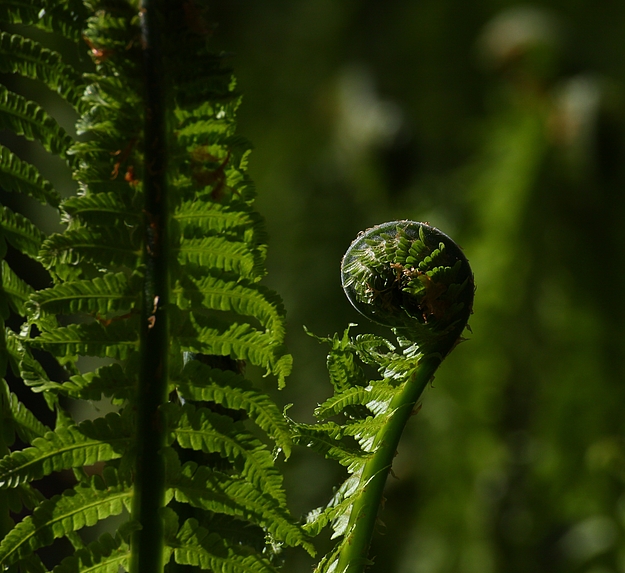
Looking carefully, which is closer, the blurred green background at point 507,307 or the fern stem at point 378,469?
the fern stem at point 378,469

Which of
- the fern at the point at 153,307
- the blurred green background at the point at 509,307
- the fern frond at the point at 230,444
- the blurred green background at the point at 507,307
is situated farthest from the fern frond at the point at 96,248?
the blurred green background at the point at 507,307

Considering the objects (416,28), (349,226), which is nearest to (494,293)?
(349,226)

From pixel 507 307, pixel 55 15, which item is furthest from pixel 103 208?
pixel 507 307

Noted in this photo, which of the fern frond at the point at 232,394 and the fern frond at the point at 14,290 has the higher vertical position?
the fern frond at the point at 14,290

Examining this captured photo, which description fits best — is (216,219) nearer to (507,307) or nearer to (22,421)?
(22,421)

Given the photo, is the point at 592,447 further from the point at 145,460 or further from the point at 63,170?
the point at 63,170

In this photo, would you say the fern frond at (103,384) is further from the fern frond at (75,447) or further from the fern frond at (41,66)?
the fern frond at (41,66)
